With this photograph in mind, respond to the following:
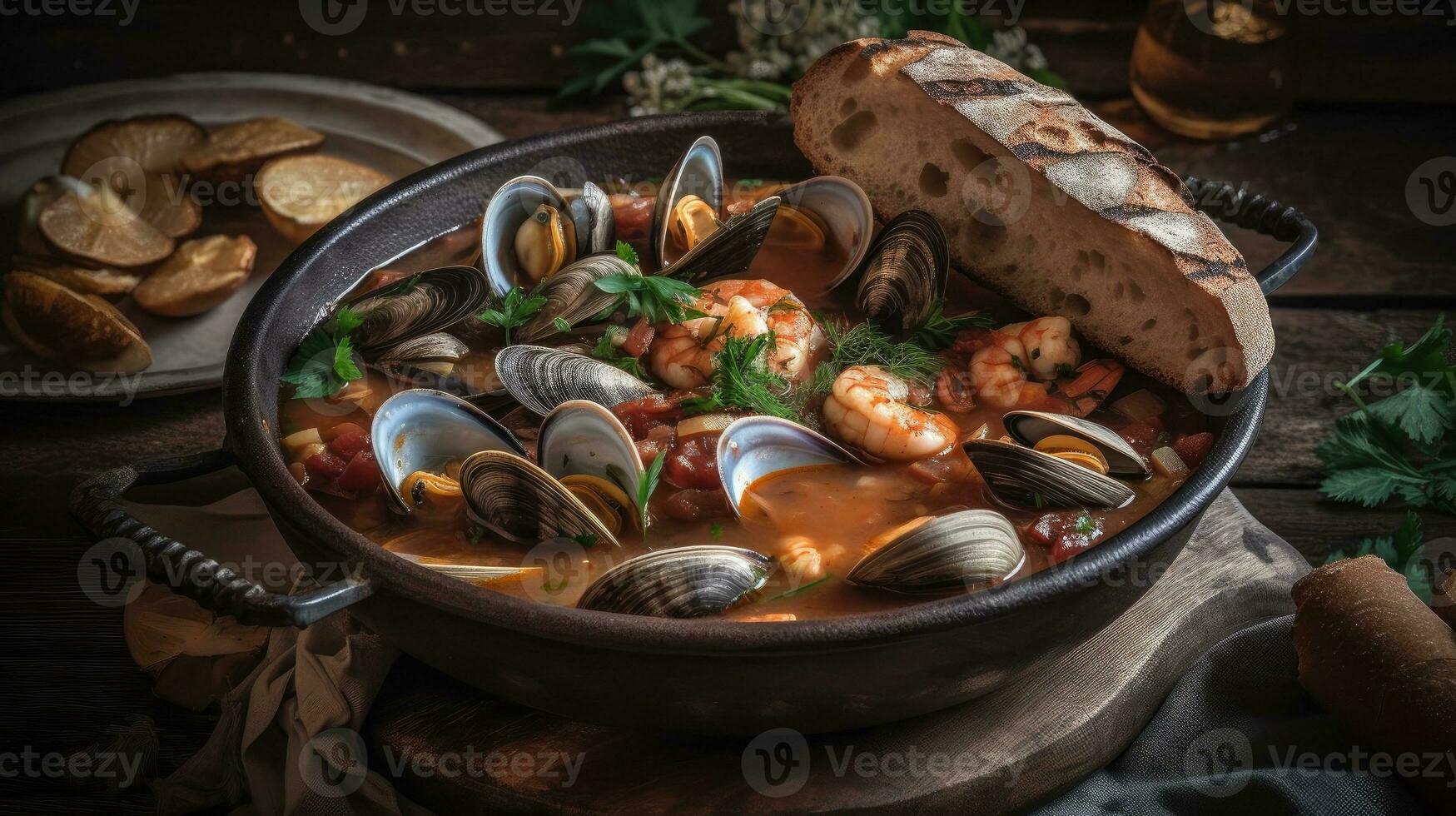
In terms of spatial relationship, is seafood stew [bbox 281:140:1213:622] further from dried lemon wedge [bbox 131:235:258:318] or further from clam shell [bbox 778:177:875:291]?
dried lemon wedge [bbox 131:235:258:318]

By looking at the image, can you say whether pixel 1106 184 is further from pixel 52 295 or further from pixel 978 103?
pixel 52 295

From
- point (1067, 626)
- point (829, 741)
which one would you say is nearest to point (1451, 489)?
point (1067, 626)

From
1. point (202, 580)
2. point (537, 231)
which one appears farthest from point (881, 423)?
point (202, 580)

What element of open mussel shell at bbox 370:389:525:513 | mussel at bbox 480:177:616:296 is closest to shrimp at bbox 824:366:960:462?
open mussel shell at bbox 370:389:525:513

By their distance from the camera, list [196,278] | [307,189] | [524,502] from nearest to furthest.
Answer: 1. [524,502]
2. [196,278]
3. [307,189]

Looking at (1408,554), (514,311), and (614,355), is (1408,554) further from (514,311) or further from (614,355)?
(514,311)
